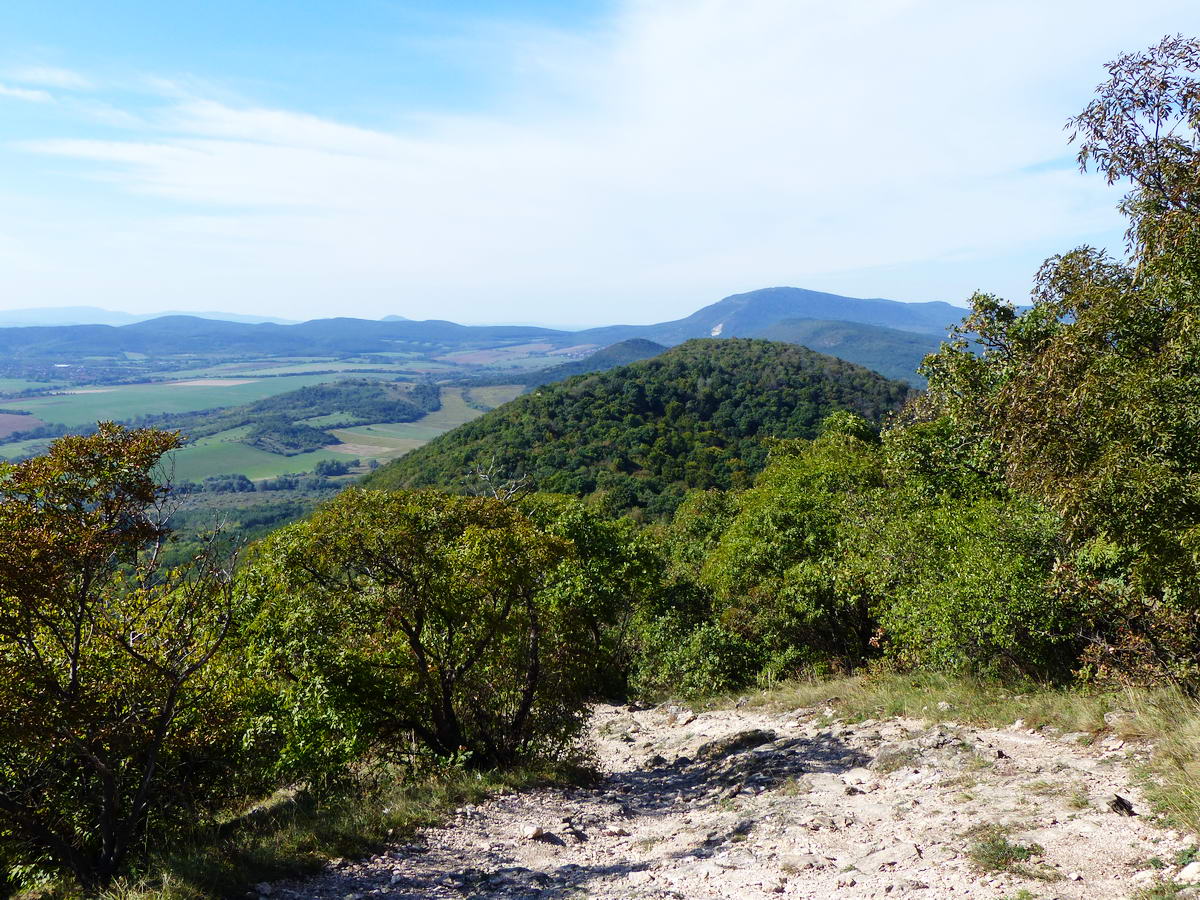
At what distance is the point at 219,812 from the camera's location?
10453mm

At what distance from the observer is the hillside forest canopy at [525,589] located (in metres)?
7.25

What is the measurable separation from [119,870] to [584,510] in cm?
1174

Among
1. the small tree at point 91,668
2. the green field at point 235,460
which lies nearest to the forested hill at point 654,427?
the small tree at point 91,668

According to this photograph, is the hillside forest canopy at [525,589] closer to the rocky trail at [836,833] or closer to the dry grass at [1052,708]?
the dry grass at [1052,708]

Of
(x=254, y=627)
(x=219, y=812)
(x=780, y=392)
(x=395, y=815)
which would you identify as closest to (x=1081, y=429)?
(x=395, y=815)

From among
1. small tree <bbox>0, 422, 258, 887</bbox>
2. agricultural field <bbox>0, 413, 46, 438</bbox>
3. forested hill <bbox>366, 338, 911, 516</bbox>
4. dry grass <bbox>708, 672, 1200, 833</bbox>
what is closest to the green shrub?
dry grass <bbox>708, 672, 1200, 833</bbox>

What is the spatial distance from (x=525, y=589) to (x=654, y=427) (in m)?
72.7

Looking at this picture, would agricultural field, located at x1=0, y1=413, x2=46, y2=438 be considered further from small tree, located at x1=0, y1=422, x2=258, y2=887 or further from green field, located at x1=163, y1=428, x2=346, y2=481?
small tree, located at x1=0, y1=422, x2=258, y2=887

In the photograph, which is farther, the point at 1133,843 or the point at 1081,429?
the point at 1081,429

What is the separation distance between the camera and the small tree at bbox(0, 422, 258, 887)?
6.88 meters

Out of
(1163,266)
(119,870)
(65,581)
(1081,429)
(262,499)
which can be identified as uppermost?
(1163,266)

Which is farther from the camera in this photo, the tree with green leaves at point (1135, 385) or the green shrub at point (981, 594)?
the green shrub at point (981, 594)

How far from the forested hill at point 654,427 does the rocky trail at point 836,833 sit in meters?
50.2

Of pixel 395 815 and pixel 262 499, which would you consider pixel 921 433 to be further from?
pixel 262 499
